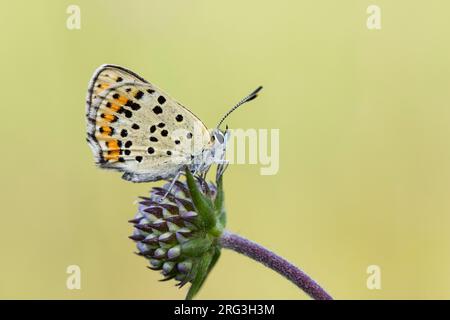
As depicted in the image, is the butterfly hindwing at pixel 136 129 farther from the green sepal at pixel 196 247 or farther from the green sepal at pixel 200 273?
the green sepal at pixel 200 273

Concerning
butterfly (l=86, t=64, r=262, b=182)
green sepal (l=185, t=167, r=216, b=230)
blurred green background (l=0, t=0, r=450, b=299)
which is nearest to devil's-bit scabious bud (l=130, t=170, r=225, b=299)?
green sepal (l=185, t=167, r=216, b=230)

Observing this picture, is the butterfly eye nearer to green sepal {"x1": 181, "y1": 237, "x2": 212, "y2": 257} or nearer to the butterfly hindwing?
the butterfly hindwing

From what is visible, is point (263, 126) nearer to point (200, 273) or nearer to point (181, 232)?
point (181, 232)

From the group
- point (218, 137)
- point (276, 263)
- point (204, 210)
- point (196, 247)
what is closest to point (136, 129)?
point (218, 137)

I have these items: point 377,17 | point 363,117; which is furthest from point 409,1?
point 363,117

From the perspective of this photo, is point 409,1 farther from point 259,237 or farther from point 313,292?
point 313,292

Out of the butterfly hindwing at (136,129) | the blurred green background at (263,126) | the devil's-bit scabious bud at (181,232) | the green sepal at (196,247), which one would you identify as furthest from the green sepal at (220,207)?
the blurred green background at (263,126)
